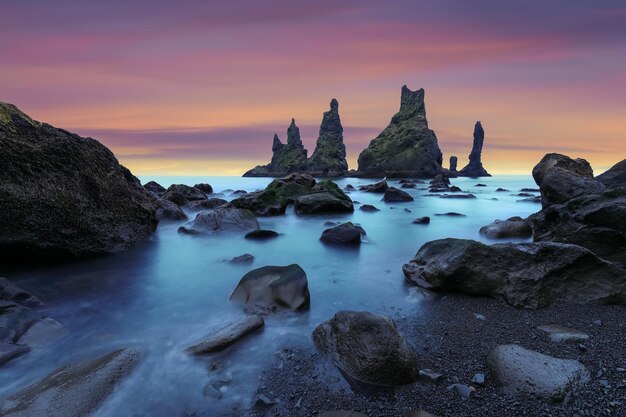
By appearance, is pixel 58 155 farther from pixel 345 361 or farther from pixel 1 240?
pixel 345 361

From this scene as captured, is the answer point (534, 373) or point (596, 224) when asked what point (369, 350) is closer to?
point (534, 373)

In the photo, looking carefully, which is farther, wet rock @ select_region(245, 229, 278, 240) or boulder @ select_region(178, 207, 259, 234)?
boulder @ select_region(178, 207, 259, 234)

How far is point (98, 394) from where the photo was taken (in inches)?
157

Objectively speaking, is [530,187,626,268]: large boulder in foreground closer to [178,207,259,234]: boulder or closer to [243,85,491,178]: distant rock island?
[178,207,259,234]: boulder

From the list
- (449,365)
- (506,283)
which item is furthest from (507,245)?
(449,365)

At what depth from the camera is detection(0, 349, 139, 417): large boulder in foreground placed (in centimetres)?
367

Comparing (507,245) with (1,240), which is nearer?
(507,245)

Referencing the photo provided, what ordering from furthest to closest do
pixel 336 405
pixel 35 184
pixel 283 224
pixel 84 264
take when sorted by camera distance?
pixel 283 224, pixel 84 264, pixel 35 184, pixel 336 405

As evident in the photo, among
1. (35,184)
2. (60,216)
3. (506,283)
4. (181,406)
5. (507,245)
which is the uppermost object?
(35,184)

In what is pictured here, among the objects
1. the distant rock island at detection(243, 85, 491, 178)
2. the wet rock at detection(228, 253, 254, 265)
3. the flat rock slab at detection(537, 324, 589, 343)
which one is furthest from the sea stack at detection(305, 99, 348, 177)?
the flat rock slab at detection(537, 324, 589, 343)

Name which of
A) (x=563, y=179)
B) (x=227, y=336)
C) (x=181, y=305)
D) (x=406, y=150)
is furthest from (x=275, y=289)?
(x=406, y=150)

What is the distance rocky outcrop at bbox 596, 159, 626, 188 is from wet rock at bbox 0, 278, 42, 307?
1869 cm

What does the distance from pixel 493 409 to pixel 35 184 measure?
1072cm

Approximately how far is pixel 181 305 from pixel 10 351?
2.72m
